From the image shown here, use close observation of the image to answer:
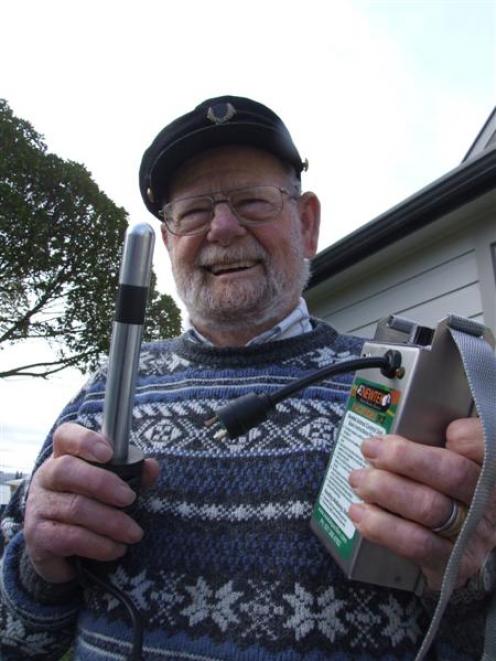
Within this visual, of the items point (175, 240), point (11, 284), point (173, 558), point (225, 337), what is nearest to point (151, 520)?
point (173, 558)

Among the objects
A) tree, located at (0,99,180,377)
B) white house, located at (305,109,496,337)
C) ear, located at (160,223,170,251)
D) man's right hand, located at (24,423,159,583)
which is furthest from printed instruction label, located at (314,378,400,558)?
tree, located at (0,99,180,377)

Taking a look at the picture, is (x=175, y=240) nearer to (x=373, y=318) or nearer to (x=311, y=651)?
(x=311, y=651)

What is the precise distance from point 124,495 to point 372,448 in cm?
45

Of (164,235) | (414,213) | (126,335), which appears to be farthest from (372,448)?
(414,213)

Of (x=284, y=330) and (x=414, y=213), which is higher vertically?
(x=414, y=213)

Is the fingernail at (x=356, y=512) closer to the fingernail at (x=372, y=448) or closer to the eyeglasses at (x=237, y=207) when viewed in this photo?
the fingernail at (x=372, y=448)

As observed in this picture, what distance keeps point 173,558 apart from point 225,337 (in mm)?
654

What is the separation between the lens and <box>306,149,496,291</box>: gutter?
2.71m

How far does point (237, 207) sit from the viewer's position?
1.57 meters

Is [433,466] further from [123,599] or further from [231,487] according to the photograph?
[123,599]

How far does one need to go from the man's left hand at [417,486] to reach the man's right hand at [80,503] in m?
0.44

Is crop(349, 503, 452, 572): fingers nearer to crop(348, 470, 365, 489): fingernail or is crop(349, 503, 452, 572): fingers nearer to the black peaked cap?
crop(348, 470, 365, 489): fingernail

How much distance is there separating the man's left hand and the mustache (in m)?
0.88

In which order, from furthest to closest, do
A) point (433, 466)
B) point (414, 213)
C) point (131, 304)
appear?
point (414, 213) < point (131, 304) < point (433, 466)
